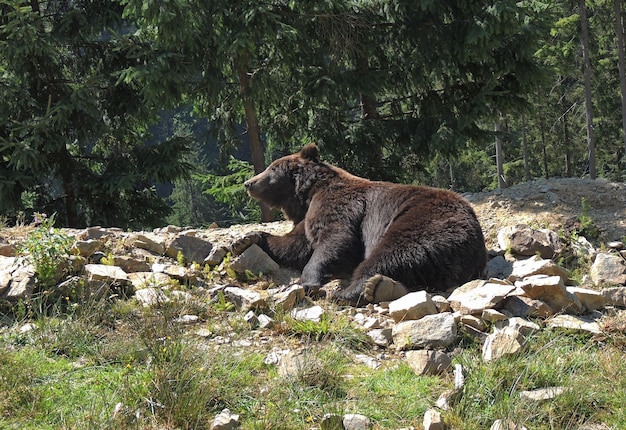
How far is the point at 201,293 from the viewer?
535 centimetres

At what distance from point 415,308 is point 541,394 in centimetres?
128

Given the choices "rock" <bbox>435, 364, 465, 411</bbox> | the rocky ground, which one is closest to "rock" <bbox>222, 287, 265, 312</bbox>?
the rocky ground

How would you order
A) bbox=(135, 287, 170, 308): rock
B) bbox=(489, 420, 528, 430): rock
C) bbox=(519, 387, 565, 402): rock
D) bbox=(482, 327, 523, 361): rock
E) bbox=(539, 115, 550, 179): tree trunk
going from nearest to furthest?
bbox=(489, 420, 528, 430): rock
bbox=(519, 387, 565, 402): rock
bbox=(482, 327, 523, 361): rock
bbox=(135, 287, 170, 308): rock
bbox=(539, 115, 550, 179): tree trunk

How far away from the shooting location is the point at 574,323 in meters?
4.50

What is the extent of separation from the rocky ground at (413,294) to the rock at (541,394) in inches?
0.7

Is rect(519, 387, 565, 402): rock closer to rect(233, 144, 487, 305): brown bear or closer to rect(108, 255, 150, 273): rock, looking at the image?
rect(233, 144, 487, 305): brown bear

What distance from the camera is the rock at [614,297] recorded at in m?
5.00

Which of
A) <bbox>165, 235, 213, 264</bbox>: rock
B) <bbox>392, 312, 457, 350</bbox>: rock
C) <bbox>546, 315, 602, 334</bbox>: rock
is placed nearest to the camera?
<bbox>392, 312, 457, 350</bbox>: rock

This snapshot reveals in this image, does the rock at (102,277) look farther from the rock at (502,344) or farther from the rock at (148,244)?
the rock at (502,344)

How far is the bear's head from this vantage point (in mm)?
7125

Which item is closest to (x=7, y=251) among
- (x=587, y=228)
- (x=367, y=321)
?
(x=367, y=321)

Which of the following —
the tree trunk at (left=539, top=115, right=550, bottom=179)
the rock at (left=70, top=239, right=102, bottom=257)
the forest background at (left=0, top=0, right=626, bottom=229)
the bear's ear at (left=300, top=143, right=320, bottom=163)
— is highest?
the forest background at (left=0, top=0, right=626, bottom=229)

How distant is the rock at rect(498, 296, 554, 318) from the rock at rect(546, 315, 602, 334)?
11 cm

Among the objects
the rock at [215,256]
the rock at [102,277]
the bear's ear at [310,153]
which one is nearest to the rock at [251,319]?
the rock at [102,277]
